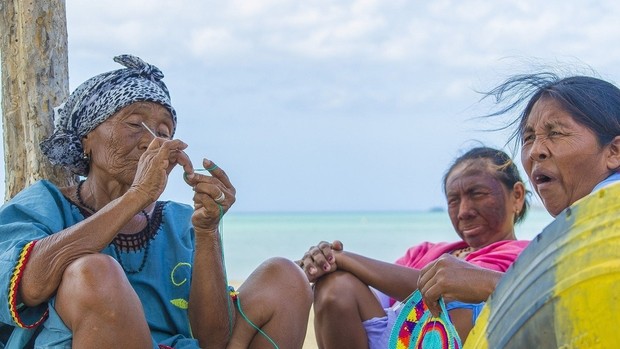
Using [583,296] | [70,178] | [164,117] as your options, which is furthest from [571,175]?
[70,178]

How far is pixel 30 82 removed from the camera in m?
4.25

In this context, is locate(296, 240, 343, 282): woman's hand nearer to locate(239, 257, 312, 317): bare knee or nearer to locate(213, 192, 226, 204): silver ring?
locate(239, 257, 312, 317): bare knee

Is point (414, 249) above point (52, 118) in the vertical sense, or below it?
below

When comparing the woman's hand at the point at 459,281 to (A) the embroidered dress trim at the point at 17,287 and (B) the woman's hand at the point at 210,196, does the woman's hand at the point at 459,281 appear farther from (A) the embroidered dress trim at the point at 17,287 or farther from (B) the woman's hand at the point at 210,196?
(A) the embroidered dress trim at the point at 17,287

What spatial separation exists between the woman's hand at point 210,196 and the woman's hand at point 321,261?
1.98 ft

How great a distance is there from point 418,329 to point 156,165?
1252 millimetres

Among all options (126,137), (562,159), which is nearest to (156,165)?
(126,137)

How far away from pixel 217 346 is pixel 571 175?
62.1 inches

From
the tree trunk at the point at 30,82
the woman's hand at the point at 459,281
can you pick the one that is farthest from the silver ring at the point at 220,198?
the tree trunk at the point at 30,82

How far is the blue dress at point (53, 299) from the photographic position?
119 inches

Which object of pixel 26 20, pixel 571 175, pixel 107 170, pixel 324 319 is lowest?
pixel 324 319

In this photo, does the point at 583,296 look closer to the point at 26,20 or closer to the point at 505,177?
the point at 505,177

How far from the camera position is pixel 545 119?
3.03 metres

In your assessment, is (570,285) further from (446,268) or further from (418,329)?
(418,329)
